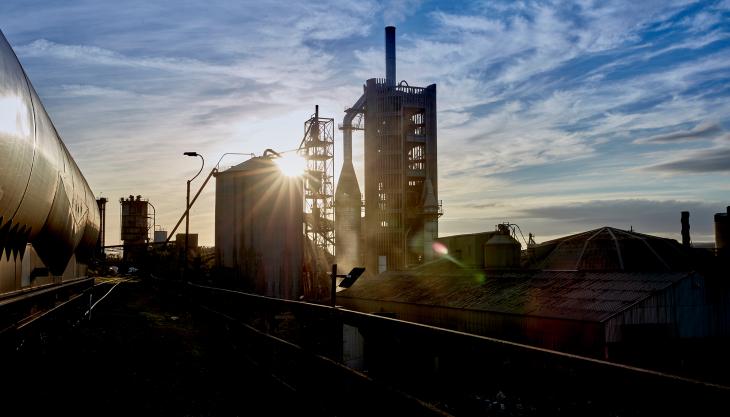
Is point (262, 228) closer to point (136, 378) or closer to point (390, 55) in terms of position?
point (136, 378)

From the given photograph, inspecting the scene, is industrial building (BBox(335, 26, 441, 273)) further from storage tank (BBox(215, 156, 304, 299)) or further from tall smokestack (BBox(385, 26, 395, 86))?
storage tank (BBox(215, 156, 304, 299))

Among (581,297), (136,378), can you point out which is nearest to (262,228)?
(581,297)

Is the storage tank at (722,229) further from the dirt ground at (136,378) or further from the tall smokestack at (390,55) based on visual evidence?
the dirt ground at (136,378)

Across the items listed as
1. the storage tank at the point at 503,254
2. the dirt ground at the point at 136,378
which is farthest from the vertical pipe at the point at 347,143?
the dirt ground at the point at 136,378

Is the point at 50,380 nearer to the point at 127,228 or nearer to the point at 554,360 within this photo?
the point at 554,360

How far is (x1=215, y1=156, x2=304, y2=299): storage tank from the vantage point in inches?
1227

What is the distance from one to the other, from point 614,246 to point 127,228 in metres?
64.8

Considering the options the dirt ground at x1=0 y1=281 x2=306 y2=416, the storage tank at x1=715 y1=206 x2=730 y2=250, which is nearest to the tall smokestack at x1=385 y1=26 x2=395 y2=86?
the storage tank at x1=715 y1=206 x2=730 y2=250

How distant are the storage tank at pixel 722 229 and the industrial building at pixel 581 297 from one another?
18.2 meters

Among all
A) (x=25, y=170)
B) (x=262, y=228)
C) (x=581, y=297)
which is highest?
(x=262, y=228)

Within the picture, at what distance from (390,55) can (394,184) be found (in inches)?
673

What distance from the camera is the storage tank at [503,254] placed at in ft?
128

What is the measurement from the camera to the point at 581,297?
2647 cm

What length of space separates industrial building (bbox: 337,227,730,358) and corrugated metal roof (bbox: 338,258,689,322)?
1.9 inches
